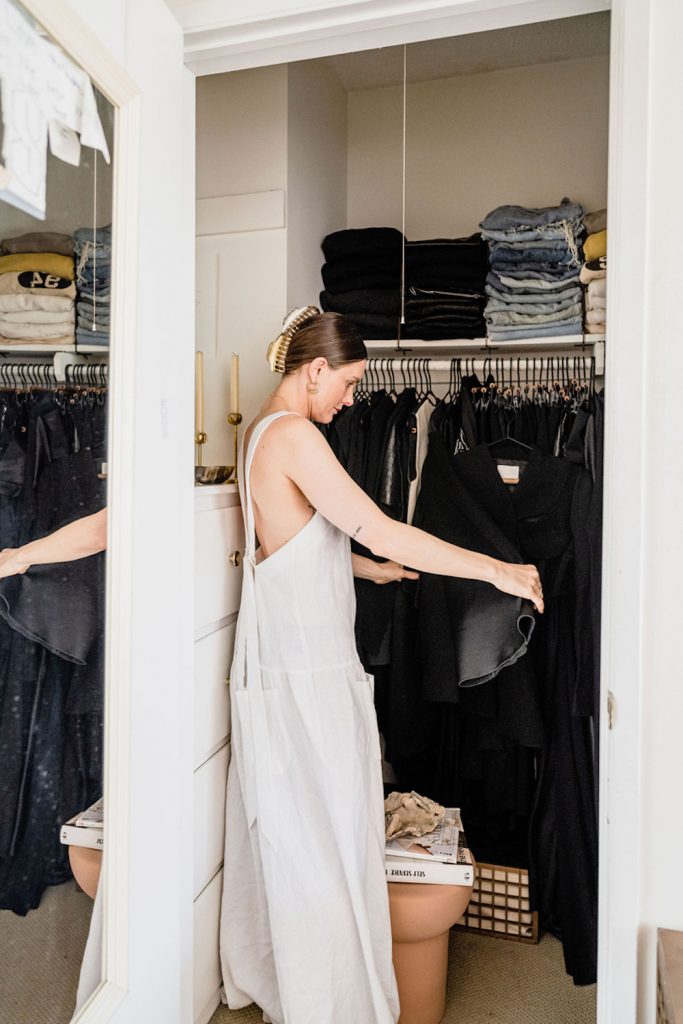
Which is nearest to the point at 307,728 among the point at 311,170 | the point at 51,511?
the point at 51,511

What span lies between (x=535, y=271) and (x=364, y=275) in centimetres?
55

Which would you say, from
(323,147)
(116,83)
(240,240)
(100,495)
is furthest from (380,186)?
(100,495)

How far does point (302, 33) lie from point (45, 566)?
109cm

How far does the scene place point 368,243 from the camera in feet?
7.97

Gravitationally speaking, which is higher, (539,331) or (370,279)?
(370,279)

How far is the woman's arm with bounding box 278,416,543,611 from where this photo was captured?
62.7 inches

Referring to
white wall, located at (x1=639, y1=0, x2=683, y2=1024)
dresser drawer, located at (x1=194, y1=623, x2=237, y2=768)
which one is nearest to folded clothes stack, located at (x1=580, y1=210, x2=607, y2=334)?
white wall, located at (x1=639, y1=0, x2=683, y2=1024)

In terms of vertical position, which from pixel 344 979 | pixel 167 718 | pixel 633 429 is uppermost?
pixel 633 429

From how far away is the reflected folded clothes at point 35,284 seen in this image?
89 centimetres

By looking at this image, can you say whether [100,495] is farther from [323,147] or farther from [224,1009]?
[323,147]

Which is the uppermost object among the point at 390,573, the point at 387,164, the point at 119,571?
the point at 387,164

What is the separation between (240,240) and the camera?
225 centimetres

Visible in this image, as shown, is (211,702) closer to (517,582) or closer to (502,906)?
(517,582)

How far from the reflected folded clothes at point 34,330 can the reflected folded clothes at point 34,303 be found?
0.06ft
